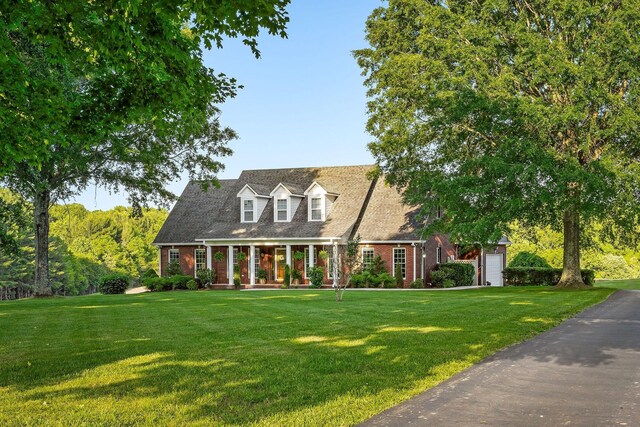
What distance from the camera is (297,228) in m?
40.8

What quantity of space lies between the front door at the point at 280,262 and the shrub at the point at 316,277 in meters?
2.96

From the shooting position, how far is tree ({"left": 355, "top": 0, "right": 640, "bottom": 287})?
27234 millimetres

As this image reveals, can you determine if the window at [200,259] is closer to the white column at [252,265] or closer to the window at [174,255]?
the window at [174,255]

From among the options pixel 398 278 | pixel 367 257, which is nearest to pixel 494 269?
pixel 398 278

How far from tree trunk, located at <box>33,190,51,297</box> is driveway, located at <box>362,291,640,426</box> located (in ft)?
85.9

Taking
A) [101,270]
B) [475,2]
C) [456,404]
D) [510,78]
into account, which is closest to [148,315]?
[456,404]

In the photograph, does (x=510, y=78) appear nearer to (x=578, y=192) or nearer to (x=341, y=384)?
(x=578, y=192)

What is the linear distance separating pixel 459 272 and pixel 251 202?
13.9m

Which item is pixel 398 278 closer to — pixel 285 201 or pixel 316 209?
pixel 316 209

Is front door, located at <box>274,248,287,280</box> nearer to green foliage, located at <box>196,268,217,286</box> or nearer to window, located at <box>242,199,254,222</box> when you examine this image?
window, located at <box>242,199,254,222</box>

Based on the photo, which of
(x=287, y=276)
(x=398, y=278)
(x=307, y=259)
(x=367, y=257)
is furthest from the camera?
(x=307, y=259)

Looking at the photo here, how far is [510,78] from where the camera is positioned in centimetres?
2859

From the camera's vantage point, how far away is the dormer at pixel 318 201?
41.0 meters

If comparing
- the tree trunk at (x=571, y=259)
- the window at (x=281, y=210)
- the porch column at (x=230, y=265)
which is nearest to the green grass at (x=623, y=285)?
the tree trunk at (x=571, y=259)
